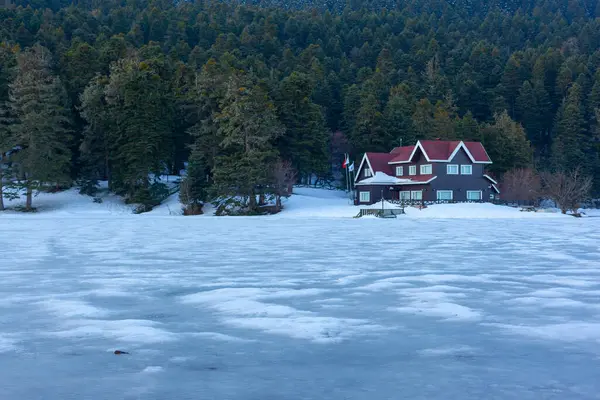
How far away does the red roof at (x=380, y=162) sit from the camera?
6981cm

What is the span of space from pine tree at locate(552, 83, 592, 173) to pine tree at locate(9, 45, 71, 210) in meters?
69.8

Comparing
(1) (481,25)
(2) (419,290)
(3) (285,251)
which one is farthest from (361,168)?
(1) (481,25)

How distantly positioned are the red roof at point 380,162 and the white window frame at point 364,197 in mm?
3491

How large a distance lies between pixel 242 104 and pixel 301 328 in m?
Result: 55.0

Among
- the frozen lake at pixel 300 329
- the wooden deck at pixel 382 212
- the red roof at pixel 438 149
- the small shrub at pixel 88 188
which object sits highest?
the red roof at pixel 438 149

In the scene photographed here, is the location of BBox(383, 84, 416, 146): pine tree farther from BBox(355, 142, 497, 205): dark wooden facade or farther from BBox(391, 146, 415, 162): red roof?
BBox(355, 142, 497, 205): dark wooden facade

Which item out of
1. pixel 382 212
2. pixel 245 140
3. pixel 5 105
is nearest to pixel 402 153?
pixel 245 140

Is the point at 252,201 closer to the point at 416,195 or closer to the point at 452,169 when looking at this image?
the point at 416,195

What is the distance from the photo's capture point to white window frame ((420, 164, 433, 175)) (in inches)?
2502

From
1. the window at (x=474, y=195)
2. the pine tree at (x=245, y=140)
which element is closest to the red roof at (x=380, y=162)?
the window at (x=474, y=195)

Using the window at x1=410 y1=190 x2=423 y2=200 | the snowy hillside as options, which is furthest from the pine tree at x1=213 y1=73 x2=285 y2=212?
the window at x1=410 y1=190 x2=423 y2=200

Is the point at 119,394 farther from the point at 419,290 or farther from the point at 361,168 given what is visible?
the point at 361,168

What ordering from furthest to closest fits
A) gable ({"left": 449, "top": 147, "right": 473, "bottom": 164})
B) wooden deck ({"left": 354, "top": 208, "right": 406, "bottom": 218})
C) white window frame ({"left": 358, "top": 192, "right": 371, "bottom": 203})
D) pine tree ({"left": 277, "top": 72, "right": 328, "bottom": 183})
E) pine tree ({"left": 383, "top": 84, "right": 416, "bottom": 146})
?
pine tree ({"left": 383, "top": 84, "right": 416, "bottom": 146}) < pine tree ({"left": 277, "top": 72, "right": 328, "bottom": 183}) < white window frame ({"left": 358, "top": 192, "right": 371, "bottom": 203}) < gable ({"left": 449, "top": 147, "right": 473, "bottom": 164}) < wooden deck ({"left": 354, "top": 208, "right": 406, "bottom": 218})

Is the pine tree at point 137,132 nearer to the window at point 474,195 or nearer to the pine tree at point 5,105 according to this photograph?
the pine tree at point 5,105
